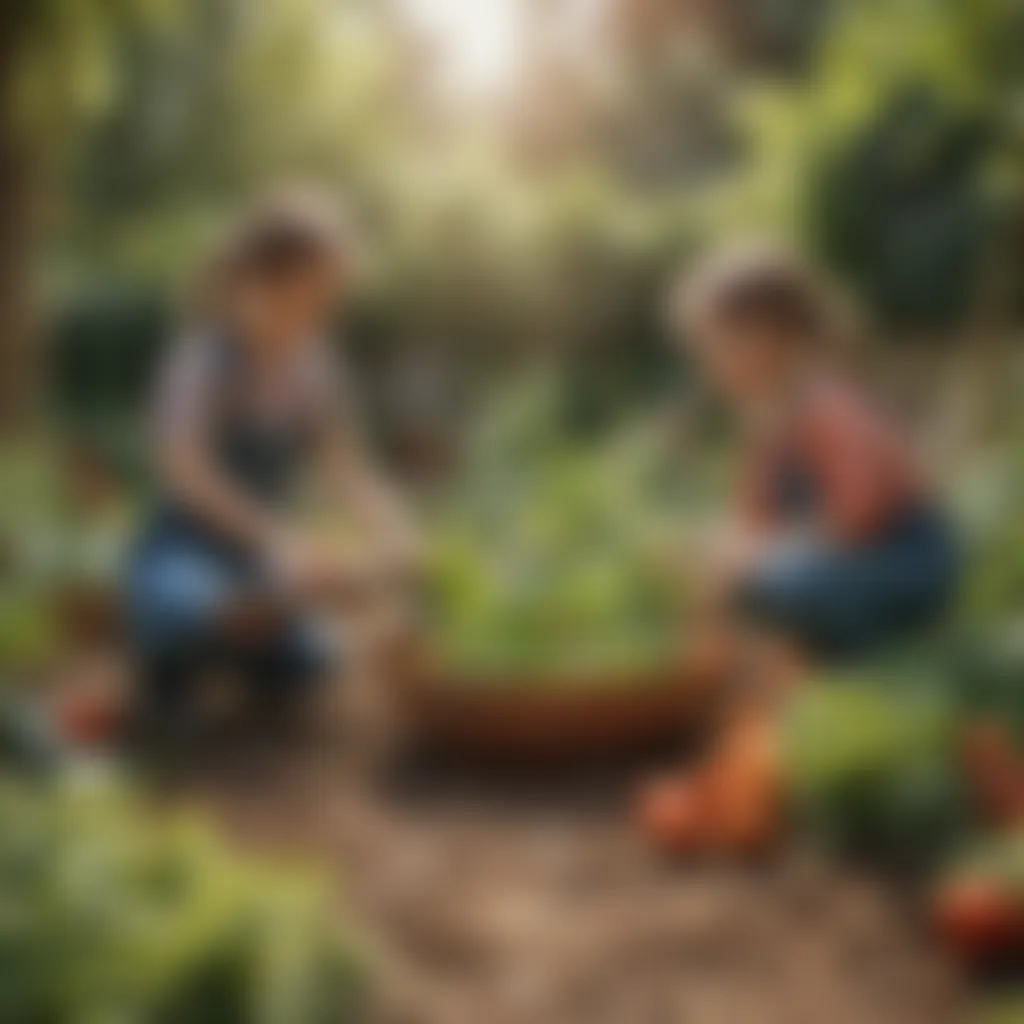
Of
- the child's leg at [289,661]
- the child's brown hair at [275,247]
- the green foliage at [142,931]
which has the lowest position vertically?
the green foliage at [142,931]

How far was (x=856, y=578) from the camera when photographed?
186 centimetres

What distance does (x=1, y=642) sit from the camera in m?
1.61

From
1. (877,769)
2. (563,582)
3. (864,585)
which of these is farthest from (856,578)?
(563,582)

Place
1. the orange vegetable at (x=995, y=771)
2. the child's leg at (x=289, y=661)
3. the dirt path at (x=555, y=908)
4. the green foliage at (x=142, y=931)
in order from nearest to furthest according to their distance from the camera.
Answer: the green foliage at (x=142, y=931)
the dirt path at (x=555, y=908)
the orange vegetable at (x=995, y=771)
the child's leg at (x=289, y=661)

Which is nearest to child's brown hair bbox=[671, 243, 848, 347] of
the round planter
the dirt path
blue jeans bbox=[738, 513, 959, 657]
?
blue jeans bbox=[738, 513, 959, 657]

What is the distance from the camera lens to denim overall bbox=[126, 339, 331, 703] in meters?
1.90

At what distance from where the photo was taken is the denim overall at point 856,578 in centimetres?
185

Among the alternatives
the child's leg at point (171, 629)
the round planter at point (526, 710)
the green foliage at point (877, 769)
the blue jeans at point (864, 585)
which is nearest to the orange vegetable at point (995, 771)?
the green foliage at point (877, 769)

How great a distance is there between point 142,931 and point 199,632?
508 mm

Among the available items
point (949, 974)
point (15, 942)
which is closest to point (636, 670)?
point (949, 974)

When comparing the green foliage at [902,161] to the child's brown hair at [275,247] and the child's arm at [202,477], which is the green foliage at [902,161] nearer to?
the child's brown hair at [275,247]

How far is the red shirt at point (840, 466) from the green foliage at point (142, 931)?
1.73ft

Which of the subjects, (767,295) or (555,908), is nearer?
(555,908)

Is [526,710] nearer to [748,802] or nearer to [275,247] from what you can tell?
[748,802]
